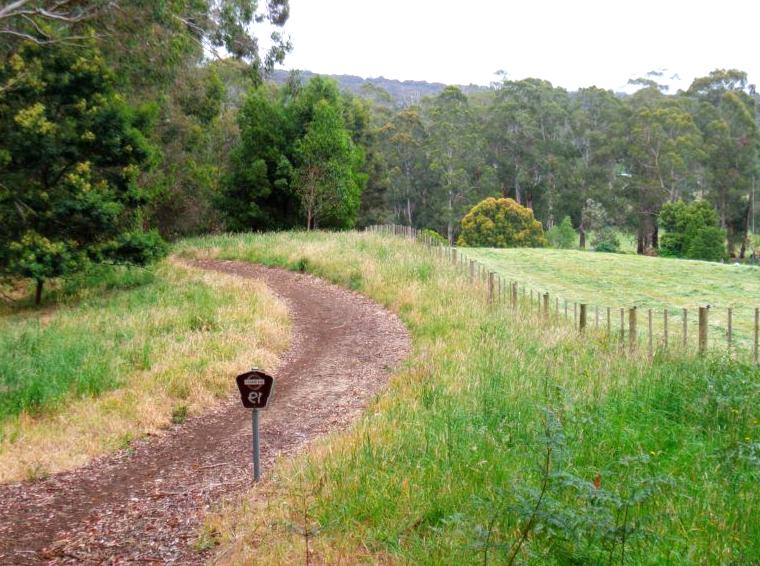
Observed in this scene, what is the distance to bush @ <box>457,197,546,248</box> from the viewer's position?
2085 inches

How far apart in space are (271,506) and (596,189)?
59.6 meters

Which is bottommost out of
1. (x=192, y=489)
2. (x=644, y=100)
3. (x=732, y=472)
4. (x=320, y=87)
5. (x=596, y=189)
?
(x=192, y=489)

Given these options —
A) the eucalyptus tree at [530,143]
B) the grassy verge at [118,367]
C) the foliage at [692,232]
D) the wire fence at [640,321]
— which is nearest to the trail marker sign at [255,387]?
the grassy verge at [118,367]

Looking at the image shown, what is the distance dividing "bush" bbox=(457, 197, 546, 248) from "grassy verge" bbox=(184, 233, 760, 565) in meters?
43.4

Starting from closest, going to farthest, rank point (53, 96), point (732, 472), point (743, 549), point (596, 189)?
1. point (743, 549)
2. point (732, 472)
3. point (53, 96)
4. point (596, 189)

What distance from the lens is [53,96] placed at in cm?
1800

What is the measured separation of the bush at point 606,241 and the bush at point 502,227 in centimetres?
584

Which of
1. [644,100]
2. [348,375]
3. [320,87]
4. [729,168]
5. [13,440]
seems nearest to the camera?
[13,440]

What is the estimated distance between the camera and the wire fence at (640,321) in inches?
402

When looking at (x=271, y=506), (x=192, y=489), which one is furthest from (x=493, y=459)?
(x=192, y=489)

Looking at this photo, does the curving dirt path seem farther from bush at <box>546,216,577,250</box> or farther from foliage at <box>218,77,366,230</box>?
bush at <box>546,216,577,250</box>

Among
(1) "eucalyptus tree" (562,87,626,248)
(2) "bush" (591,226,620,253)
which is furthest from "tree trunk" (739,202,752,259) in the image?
(2) "bush" (591,226,620,253)

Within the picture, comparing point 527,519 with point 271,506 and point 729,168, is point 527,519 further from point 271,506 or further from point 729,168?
point 729,168

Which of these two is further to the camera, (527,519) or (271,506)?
(271,506)
